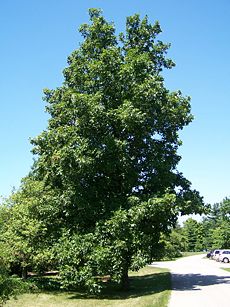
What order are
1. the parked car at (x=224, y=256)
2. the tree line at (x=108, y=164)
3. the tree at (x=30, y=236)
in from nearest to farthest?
the tree line at (x=108, y=164) → the tree at (x=30, y=236) → the parked car at (x=224, y=256)

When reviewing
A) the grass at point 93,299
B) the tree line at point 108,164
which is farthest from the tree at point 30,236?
the grass at point 93,299

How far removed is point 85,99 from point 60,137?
243cm

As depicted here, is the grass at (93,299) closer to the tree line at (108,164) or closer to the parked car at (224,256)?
the tree line at (108,164)

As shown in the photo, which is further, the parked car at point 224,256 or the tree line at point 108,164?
the parked car at point 224,256

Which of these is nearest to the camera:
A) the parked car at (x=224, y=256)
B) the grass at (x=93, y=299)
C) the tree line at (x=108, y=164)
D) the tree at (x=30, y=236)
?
the grass at (x=93, y=299)

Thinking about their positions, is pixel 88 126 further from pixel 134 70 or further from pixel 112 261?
pixel 112 261

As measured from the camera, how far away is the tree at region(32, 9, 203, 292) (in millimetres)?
18125

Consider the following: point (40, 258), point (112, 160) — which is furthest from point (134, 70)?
point (40, 258)

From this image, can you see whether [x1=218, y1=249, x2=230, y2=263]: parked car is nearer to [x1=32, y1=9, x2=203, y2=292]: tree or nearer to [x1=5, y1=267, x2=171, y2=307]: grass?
[x1=32, y1=9, x2=203, y2=292]: tree

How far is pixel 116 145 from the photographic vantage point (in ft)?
60.4

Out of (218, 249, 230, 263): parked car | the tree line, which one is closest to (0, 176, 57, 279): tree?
the tree line

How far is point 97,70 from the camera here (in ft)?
64.0

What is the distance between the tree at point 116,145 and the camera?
18.1 metres

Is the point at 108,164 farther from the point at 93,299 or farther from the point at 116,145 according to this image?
the point at 93,299
